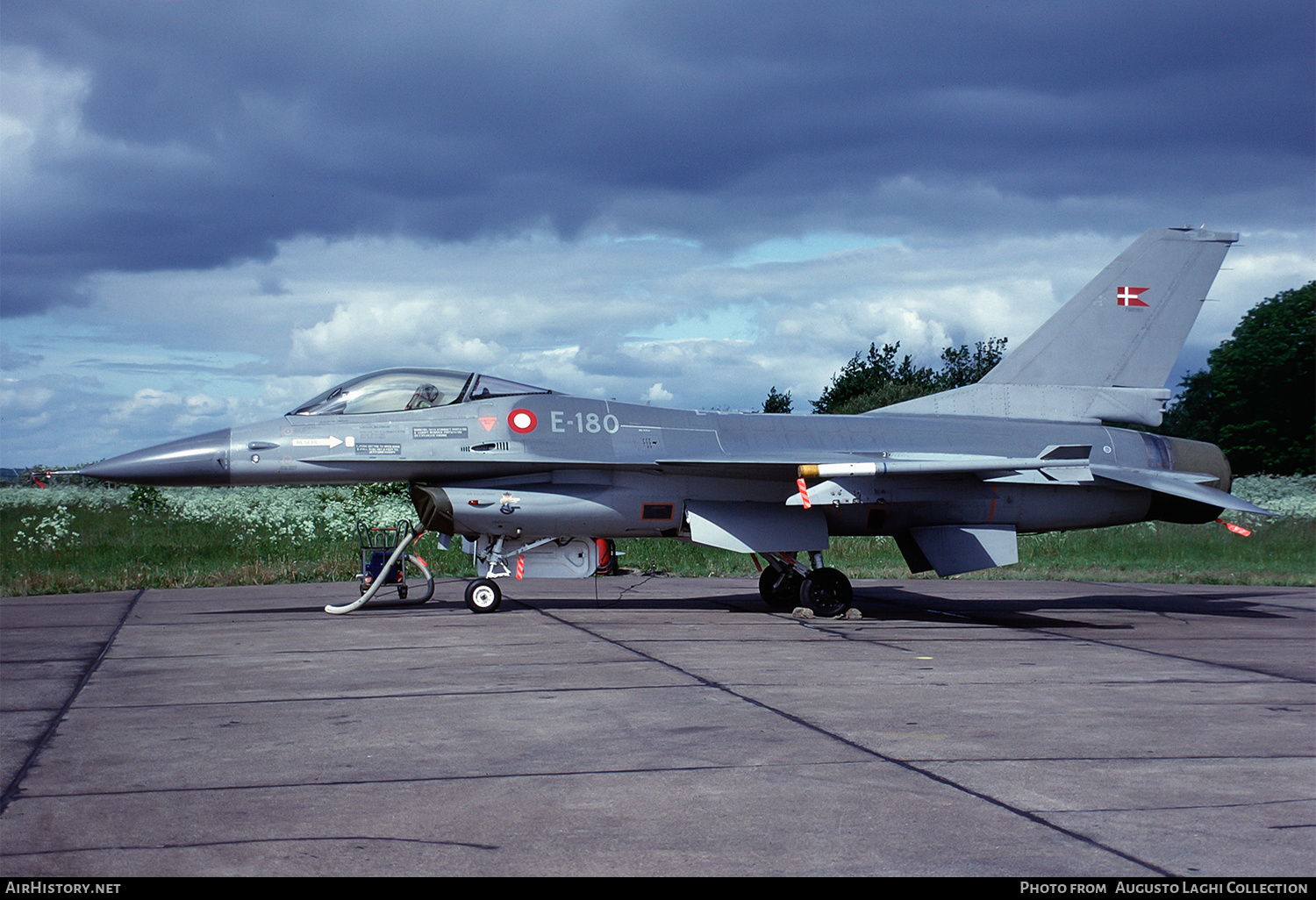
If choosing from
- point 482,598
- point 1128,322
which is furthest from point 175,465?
point 1128,322

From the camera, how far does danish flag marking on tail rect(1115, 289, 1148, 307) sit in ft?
48.8

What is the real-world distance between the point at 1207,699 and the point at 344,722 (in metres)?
5.81

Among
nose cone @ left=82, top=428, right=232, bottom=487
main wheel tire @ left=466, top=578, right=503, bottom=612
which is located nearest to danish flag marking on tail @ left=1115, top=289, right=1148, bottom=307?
main wheel tire @ left=466, top=578, right=503, bottom=612

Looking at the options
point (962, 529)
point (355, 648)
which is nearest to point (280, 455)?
point (355, 648)

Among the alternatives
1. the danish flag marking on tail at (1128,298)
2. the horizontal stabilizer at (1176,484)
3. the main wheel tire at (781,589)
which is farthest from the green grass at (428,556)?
the danish flag marking on tail at (1128,298)

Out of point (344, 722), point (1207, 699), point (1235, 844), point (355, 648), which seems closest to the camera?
point (1235, 844)

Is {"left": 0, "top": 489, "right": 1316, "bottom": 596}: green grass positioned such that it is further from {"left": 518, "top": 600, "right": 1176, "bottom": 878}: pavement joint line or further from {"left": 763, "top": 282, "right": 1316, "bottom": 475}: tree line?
{"left": 763, "top": 282, "right": 1316, "bottom": 475}: tree line

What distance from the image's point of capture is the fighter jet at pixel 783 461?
12352 mm

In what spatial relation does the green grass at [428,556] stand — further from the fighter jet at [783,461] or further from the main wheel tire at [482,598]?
the main wheel tire at [482,598]

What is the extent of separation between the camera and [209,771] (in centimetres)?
557

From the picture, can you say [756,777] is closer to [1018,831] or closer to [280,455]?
[1018,831]

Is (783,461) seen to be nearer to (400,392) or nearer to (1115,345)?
(400,392)

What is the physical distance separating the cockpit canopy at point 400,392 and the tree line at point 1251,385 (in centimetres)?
3887

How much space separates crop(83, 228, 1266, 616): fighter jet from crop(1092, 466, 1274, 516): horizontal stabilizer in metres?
0.04
